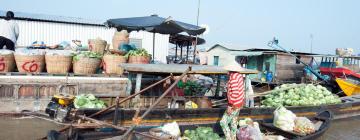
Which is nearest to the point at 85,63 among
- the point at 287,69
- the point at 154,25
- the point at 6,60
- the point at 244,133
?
the point at 6,60

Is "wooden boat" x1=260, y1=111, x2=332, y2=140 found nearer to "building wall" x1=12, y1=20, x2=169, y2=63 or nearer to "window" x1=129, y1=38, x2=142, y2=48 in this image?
"building wall" x1=12, y1=20, x2=169, y2=63

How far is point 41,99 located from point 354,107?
10.1 m

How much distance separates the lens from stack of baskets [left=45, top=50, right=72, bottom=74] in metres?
7.24

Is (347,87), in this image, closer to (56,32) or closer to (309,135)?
(309,135)

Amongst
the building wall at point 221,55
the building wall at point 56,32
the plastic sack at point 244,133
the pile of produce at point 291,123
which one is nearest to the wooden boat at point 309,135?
the pile of produce at point 291,123

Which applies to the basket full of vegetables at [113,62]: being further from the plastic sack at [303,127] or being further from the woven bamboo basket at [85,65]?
the plastic sack at [303,127]

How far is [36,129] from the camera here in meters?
6.64

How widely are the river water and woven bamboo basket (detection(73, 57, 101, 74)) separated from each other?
1490mm

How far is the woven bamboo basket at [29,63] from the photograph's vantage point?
7.07m

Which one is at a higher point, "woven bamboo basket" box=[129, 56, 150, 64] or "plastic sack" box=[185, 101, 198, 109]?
"woven bamboo basket" box=[129, 56, 150, 64]

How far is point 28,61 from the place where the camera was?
23.3 ft

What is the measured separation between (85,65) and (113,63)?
725 millimetres

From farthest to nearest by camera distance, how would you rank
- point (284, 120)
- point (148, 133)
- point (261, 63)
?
point (261, 63)
point (284, 120)
point (148, 133)

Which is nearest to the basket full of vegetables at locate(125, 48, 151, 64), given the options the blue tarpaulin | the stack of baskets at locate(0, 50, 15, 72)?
the blue tarpaulin
